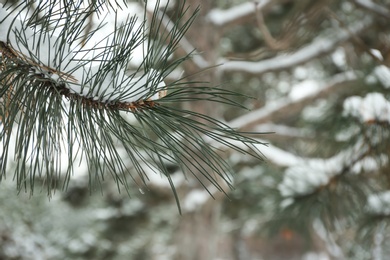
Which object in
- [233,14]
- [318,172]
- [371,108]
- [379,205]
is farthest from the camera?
[233,14]

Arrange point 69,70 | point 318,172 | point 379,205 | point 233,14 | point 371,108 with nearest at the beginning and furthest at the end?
point 69,70
point 371,108
point 318,172
point 379,205
point 233,14

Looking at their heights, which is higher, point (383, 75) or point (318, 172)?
point (383, 75)

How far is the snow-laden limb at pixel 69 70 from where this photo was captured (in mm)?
645

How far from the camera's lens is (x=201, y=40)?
3336mm

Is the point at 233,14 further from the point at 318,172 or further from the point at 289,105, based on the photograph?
the point at 318,172

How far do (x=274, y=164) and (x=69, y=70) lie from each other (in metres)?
2.74

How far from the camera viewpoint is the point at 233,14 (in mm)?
3260

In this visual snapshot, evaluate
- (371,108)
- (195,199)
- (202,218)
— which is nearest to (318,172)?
(371,108)

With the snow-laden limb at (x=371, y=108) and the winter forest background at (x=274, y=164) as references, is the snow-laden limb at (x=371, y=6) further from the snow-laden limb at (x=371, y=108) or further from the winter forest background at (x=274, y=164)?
the snow-laden limb at (x=371, y=108)

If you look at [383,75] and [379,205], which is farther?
[379,205]

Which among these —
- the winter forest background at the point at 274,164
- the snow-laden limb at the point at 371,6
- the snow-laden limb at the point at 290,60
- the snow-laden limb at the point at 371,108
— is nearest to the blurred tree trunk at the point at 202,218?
the winter forest background at the point at 274,164

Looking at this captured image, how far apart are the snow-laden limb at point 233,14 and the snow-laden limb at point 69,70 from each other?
2.53m

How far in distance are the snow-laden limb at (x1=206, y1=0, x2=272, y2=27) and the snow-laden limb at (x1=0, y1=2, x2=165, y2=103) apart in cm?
253

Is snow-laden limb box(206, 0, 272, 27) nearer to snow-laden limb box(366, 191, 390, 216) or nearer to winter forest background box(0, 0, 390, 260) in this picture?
winter forest background box(0, 0, 390, 260)
